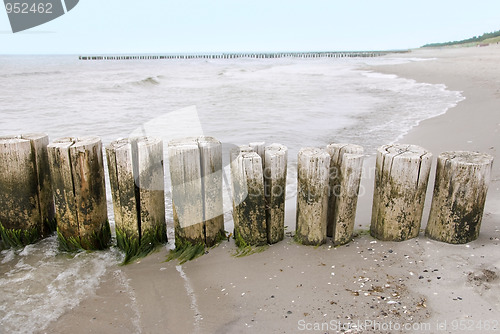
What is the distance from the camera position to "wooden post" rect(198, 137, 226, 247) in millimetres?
3430

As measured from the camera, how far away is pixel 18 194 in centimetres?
366

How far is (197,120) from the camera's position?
479 inches

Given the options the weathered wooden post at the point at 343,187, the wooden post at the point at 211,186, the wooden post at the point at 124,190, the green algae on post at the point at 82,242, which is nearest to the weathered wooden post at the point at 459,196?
the weathered wooden post at the point at 343,187

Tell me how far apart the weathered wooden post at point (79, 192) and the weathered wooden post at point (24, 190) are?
28cm

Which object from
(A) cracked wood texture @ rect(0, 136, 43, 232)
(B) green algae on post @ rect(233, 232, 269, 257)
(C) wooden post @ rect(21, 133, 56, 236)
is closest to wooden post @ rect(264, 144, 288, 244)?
(B) green algae on post @ rect(233, 232, 269, 257)

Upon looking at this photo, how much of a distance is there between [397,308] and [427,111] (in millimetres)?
10016

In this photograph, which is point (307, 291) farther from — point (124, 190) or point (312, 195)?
point (124, 190)

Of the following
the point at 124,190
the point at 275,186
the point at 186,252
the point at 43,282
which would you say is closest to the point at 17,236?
the point at 43,282

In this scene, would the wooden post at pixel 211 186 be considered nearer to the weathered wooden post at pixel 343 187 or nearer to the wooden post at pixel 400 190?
the weathered wooden post at pixel 343 187

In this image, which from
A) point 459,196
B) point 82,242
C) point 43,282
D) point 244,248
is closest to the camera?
point 459,196

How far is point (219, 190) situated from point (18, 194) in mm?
1920

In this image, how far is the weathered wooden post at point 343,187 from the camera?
334 centimetres

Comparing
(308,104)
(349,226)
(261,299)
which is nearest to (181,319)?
(261,299)

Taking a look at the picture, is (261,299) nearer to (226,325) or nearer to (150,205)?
(226,325)
